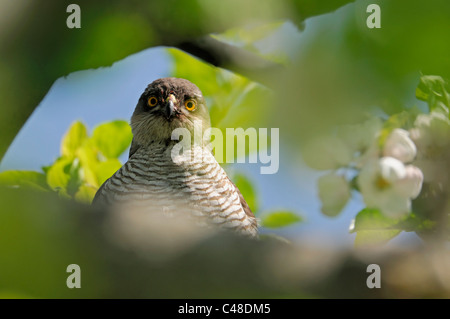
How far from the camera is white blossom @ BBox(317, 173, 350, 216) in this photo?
961 millimetres

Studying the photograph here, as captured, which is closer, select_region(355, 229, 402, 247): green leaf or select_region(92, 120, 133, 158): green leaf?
select_region(355, 229, 402, 247): green leaf

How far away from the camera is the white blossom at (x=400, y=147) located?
0.89m

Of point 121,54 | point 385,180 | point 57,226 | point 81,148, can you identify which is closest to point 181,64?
point 81,148

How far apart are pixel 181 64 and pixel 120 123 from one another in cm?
70

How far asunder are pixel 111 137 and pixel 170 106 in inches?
38.9

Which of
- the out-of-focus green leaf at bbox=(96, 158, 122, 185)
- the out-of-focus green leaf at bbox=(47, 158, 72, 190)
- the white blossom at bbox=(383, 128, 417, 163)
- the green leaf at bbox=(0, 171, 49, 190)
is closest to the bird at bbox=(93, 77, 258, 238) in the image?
the out-of-focus green leaf at bbox=(96, 158, 122, 185)

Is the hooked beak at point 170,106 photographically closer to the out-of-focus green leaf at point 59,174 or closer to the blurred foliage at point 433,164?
the out-of-focus green leaf at point 59,174

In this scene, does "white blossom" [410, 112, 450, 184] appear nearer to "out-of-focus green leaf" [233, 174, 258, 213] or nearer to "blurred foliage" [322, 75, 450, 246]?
"blurred foliage" [322, 75, 450, 246]

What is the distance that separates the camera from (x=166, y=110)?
3613 mm

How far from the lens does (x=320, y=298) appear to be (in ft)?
2.61

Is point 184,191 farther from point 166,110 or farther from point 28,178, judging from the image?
point 28,178

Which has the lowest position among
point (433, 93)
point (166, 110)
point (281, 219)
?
point (433, 93)

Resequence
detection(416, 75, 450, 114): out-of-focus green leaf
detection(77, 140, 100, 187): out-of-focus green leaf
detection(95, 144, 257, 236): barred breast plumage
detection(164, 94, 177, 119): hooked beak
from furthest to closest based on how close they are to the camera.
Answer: detection(164, 94, 177, 119): hooked beak → detection(95, 144, 257, 236): barred breast plumage → detection(77, 140, 100, 187): out-of-focus green leaf → detection(416, 75, 450, 114): out-of-focus green leaf

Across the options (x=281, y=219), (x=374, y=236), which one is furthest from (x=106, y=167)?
(x=374, y=236)
